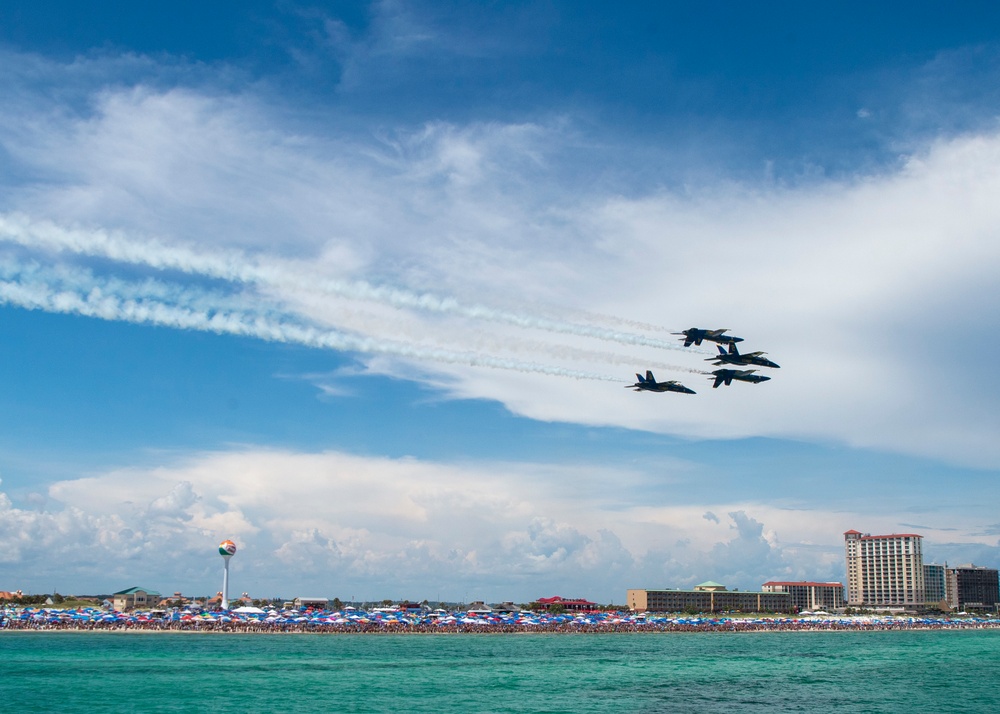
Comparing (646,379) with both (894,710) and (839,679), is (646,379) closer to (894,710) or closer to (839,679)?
(894,710)

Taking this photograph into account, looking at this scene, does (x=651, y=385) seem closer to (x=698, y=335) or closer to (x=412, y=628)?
(x=698, y=335)

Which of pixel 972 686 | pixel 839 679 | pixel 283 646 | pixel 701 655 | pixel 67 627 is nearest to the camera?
pixel 972 686

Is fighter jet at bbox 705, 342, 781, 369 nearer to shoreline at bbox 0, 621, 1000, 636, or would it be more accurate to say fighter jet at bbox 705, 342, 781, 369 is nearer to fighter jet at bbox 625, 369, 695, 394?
fighter jet at bbox 625, 369, 695, 394

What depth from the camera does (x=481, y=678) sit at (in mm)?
73312

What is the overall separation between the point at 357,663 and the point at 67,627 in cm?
8015

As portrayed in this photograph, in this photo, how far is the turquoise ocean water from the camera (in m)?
57.0

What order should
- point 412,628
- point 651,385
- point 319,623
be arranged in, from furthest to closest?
point 412,628
point 319,623
point 651,385

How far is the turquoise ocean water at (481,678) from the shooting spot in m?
57.0

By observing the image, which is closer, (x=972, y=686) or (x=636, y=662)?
(x=972, y=686)

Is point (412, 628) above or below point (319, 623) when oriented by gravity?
below

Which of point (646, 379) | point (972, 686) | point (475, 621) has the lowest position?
point (475, 621)

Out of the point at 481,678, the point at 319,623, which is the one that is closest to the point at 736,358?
the point at 481,678

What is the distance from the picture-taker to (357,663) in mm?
87062

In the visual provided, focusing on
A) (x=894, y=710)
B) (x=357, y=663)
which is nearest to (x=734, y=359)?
(x=894, y=710)
